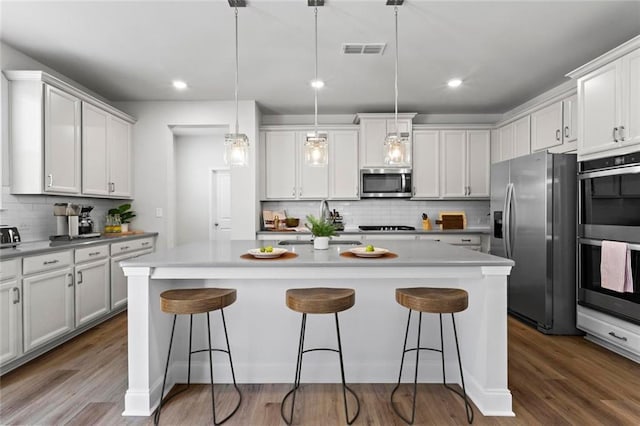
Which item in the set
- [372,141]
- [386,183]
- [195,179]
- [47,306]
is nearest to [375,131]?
[372,141]

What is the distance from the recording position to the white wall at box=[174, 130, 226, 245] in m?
6.25

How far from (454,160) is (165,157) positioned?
409cm

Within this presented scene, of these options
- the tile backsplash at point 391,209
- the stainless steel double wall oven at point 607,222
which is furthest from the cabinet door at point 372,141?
the stainless steel double wall oven at point 607,222

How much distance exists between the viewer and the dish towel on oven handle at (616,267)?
2662mm

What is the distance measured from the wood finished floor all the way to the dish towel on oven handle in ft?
1.95

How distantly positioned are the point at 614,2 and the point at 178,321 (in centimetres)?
386

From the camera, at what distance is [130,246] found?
4090mm

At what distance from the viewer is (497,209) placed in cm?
401

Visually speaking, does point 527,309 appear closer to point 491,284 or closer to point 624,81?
point 491,284

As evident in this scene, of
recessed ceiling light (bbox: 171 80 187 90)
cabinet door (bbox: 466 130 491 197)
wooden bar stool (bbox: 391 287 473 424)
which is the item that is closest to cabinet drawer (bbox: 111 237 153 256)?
recessed ceiling light (bbox: 171 80 187 90)

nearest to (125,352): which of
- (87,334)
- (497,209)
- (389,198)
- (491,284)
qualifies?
(87,334)

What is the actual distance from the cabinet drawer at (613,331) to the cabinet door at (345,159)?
296 centimetres

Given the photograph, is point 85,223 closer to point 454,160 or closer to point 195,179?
point 195,179

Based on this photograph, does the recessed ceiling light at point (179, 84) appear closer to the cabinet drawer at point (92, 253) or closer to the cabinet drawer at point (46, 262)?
the cabinet drawer at point (92, 253)
